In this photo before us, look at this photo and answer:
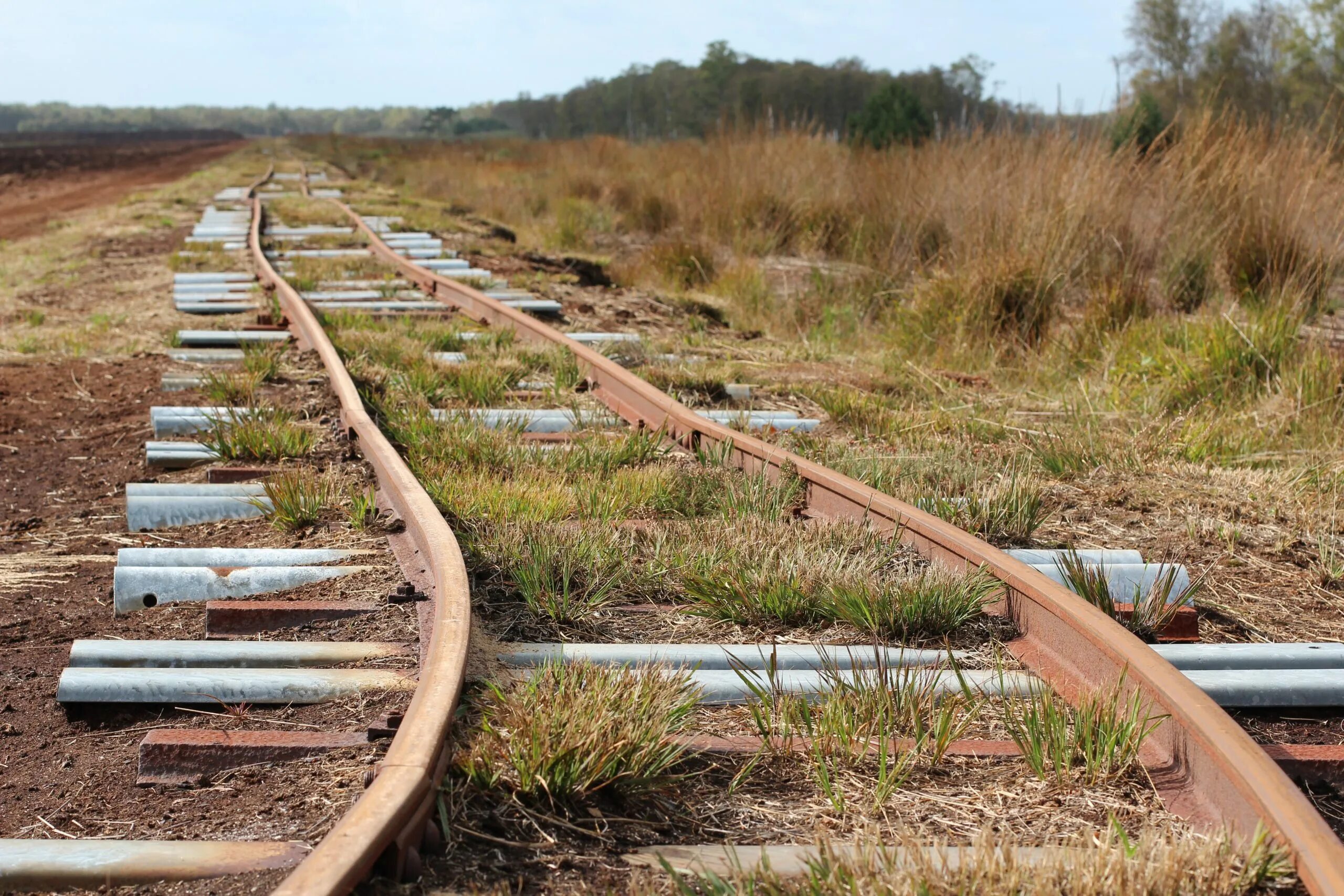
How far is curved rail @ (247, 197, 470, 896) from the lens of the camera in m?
1.54

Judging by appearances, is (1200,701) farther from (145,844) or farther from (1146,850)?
(145,844)

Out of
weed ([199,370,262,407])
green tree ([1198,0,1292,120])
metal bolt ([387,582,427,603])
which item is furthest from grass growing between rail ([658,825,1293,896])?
green tree ([1198,0,1292,120])

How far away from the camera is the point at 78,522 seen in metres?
3.72

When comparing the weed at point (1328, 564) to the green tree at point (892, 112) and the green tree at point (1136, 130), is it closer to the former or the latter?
the green tree at point (1136, 130)

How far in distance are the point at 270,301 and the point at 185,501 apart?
470 cm

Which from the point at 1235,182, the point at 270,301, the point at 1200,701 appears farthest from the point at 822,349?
the point at 1200,701

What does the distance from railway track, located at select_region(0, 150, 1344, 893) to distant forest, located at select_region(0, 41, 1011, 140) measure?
22.9 ft

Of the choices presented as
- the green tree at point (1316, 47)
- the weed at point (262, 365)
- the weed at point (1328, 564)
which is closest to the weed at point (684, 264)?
the weed at point (262, 365)

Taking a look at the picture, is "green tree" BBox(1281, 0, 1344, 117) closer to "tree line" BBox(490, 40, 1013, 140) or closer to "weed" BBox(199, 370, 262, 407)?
"tree line" BBox(490, 40, 1013, 140)

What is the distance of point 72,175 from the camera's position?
101 ft

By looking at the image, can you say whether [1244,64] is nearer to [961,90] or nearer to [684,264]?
[961,90]

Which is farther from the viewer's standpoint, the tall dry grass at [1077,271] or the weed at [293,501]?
the tall dry grass at [1077,271]

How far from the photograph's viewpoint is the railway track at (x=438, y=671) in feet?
5.62

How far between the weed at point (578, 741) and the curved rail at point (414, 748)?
82 mm
